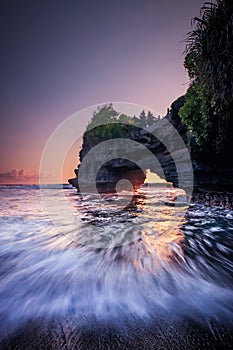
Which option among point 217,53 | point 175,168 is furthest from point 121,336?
point 175,168

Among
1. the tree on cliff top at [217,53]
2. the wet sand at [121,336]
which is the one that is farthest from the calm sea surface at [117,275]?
the tree on cliff top at [217,53]

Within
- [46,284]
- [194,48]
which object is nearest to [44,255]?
[46,284]

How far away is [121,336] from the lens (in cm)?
144

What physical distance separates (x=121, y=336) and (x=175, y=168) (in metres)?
14.6

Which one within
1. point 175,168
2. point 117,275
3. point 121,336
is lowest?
point 117,275

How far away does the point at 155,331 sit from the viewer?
4.90ft

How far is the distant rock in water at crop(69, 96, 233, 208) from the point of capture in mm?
8164

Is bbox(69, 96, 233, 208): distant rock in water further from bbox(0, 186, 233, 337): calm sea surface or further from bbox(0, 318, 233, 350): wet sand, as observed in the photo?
bbox(0, 318, 233, 350): wet sand

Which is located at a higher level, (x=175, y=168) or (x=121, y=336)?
(x=175, y=168)

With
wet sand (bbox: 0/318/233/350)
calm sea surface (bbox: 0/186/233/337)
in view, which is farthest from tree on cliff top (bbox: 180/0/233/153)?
wet sand (bbox: 0/318/233/350)

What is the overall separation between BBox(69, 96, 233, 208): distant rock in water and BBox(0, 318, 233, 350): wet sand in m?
7.42

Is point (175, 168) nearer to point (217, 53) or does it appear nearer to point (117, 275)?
point (217, 53)

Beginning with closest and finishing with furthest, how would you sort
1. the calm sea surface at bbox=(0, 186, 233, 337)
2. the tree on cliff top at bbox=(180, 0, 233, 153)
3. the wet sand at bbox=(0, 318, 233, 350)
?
the wet sand at bbox=(0, 318, 233, 350), the calm sea surface at bbox=(0, 186, 233, 337), the tree on cliff top at bbox=(180, 0, 233, 153)

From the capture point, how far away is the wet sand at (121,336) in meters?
1.33
